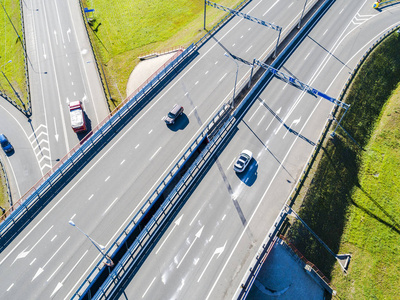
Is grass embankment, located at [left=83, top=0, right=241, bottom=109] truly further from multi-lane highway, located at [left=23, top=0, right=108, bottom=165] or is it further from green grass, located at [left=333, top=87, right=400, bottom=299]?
green grass, located at [left=333, top=87, right=400, bottom=299]

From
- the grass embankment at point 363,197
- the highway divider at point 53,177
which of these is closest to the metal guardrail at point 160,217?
the highway divider at point 53,177

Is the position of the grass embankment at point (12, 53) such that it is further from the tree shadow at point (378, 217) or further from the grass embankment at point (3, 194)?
the tree shadow at point (378, 217)

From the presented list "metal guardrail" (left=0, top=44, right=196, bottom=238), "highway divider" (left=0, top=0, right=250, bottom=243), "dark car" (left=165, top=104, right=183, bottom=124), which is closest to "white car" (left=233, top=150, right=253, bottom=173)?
"dark car" (left=165, top=104, right=183, bottom=124)

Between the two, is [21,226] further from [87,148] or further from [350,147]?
[350,147]

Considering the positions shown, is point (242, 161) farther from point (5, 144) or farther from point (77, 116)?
point (5, 144)

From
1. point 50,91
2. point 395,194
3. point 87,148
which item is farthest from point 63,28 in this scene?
point 395,194

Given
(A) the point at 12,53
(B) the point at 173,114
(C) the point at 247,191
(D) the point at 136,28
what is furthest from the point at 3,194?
(D) the point at 136,28
